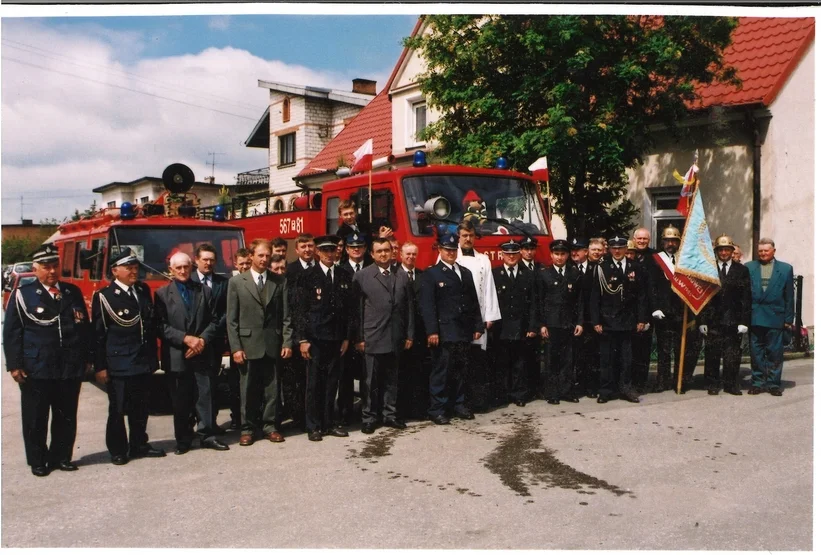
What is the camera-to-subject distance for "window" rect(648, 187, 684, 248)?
13609 millimetres

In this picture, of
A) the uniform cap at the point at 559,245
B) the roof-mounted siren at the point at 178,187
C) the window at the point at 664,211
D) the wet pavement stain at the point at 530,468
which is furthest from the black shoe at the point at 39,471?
the window at the point at 664,211

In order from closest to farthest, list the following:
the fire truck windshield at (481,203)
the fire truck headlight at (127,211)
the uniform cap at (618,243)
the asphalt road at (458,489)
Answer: the asphalt road at (458,489) < the fire truck windshield at (481,203) < the uniform cap at (618,243) < the fire truck headlight at (127,211)

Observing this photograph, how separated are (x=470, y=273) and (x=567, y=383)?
70.6 inches

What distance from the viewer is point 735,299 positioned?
8.94 meters

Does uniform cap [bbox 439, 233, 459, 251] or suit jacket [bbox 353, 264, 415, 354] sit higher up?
uniform cap [bbox 439, 233, 459, 251]

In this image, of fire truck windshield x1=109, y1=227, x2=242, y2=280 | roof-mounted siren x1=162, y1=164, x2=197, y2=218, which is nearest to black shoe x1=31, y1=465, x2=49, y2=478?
fire truck windshield x1=109, y1=227, x2=242, y2=280

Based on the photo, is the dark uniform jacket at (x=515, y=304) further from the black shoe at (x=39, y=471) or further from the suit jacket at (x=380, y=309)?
the black shoe at (x=39, y=471)

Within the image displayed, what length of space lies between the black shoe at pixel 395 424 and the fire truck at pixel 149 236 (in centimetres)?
326

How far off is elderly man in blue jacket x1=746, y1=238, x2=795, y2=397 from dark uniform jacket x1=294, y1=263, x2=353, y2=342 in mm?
4787

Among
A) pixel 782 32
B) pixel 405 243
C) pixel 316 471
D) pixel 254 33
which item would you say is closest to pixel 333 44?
pixel 254 33

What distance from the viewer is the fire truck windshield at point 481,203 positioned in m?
8.48

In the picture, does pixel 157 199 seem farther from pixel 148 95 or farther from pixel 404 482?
pixel 404 482

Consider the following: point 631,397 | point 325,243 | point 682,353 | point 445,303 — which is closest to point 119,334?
point 325,243

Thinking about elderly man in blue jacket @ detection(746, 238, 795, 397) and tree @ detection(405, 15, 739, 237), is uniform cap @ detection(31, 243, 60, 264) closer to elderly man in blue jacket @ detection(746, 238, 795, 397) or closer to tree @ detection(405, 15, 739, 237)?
tree @ detection(405, 15, 739, 237)
